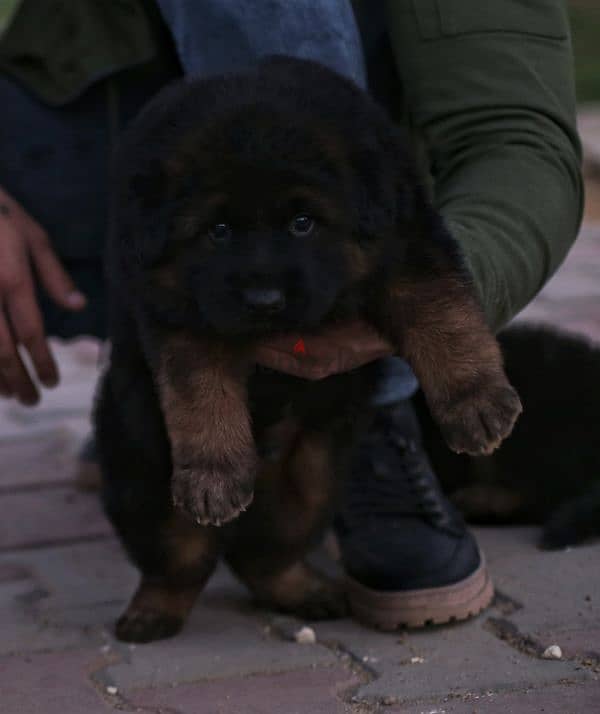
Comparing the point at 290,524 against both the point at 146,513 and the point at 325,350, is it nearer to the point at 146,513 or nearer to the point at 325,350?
the point at 146,513

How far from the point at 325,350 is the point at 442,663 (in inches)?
24.3

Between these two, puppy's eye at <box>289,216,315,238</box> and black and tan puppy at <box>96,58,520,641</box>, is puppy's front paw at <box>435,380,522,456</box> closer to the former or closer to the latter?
black and tan puppy at <box>96,58,520,641</box>

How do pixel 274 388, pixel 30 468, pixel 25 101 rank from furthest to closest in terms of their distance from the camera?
pixel 30 468 → pixel 25 101 → pixel 274 388

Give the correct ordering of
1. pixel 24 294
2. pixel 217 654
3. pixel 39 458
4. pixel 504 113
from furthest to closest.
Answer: pixel 39 458, pixel 24 294, pixel 504 113, pixel 217 654

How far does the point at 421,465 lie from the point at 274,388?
570mm

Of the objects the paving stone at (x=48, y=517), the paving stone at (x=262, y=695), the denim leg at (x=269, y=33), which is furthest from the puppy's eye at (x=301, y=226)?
the paving stone at (x=48, y=517)

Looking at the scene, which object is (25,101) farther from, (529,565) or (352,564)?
(529,565)

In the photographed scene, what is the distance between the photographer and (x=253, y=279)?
91.4 inches

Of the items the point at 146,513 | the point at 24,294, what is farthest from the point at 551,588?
the point at 24,294

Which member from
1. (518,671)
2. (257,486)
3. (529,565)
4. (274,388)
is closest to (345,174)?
(274,388)

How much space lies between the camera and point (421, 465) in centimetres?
320

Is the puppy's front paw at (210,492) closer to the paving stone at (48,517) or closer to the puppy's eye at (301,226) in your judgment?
the puppy's eye at (301,226)

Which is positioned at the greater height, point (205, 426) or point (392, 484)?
point (205, 426)

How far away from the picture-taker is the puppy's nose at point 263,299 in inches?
91.0
